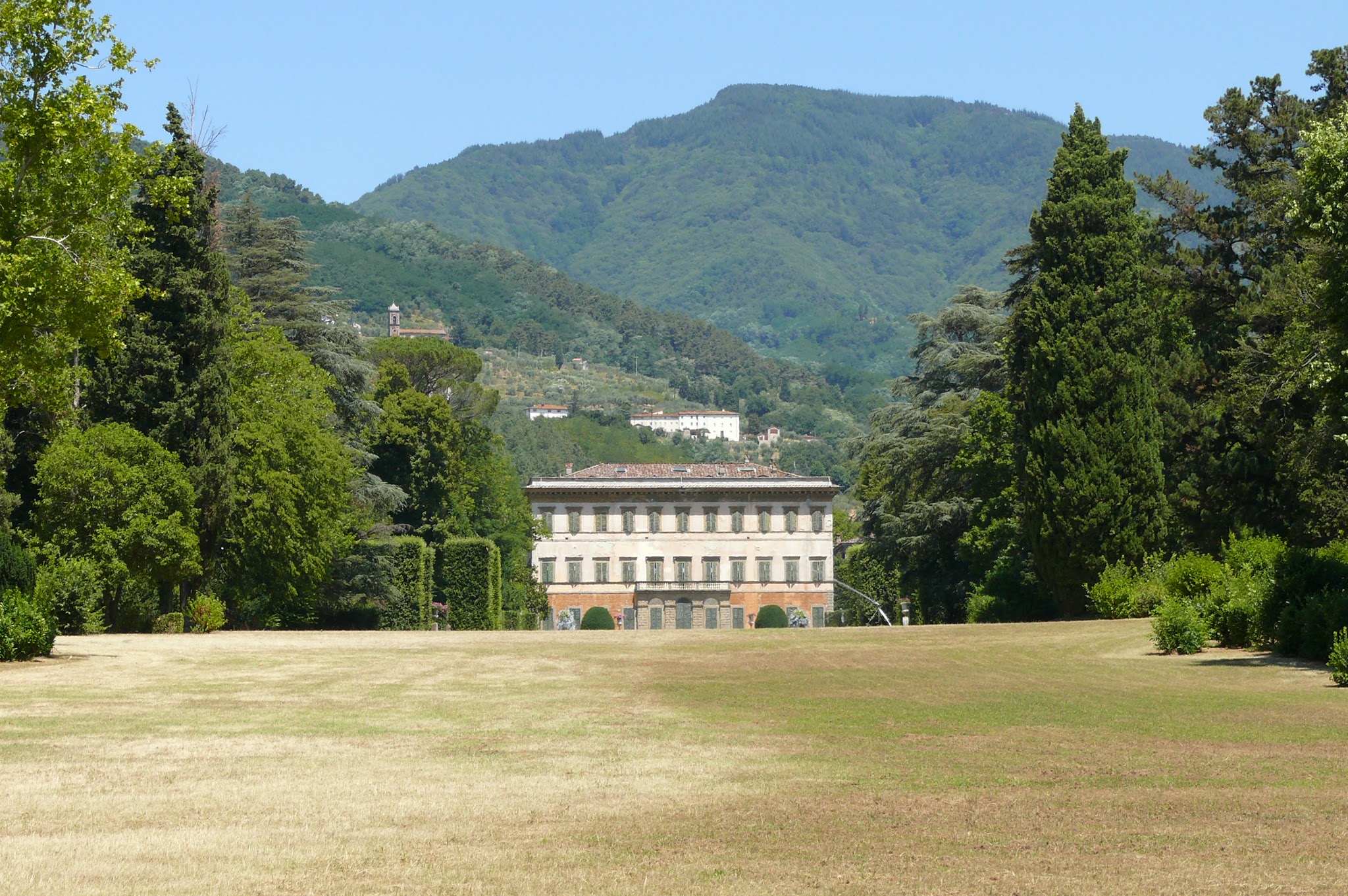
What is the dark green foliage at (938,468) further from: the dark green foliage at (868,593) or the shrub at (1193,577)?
the shrub at (1193,577)

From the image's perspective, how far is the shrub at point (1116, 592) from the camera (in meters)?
39.3

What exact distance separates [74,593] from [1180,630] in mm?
24851

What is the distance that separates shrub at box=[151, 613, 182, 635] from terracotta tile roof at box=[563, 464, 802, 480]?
189 ft

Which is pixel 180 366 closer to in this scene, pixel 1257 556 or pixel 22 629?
pixel 22 629

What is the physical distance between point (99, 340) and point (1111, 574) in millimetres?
27257

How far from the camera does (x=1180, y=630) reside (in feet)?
91.6

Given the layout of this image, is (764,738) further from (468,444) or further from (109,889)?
(468,444)

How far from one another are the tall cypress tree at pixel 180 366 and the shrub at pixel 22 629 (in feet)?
45.9

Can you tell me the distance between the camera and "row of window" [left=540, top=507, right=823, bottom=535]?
315ft

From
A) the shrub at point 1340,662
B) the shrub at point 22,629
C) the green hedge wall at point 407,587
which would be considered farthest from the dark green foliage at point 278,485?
the shrub at point 1340,662

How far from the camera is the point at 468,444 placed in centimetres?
7912

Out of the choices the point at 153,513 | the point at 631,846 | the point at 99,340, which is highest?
the point at 99,340

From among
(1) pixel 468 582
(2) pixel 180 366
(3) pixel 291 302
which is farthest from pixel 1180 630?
(1) pixel 468 582

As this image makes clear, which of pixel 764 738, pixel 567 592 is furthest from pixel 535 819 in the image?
pixel 567 592
